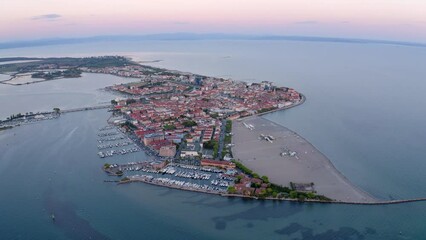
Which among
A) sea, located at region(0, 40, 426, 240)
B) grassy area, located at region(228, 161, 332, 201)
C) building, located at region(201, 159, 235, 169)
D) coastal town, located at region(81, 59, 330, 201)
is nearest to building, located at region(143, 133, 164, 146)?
coastal town, located at region(81, 59, 330, 201)

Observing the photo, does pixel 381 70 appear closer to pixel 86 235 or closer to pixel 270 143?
pixel 270 143

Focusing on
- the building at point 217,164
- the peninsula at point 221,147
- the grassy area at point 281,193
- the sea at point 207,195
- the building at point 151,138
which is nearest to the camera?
the sea at point 207,195

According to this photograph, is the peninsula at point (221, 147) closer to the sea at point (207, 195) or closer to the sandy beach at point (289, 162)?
the sandy beach at point (289, 162)

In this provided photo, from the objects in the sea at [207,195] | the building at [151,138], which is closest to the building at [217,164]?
the sea at [207,195]

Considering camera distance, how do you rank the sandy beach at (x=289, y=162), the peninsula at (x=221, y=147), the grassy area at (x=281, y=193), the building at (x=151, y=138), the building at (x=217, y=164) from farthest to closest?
1. the building at (x=151, y=138)
2. the building at (x=217, y=164)
3. the peninsula at (x=221, y=147)
4. the sandy beach at (x=289, y=162)
5. the grassy area at (x=281, y=193)

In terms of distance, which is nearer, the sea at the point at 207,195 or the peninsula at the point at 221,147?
the sea at the point at 207,195

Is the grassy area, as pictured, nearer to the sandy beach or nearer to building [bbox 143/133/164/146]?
the sandy beach

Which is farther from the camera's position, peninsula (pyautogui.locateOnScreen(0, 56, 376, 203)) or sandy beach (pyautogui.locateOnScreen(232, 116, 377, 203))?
peninsula (pyautogui.locateOnScreen(0, 56, 376, 203))

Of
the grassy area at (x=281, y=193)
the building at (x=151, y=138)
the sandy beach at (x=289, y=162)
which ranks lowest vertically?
the grassy area at (x=281, y=193)
